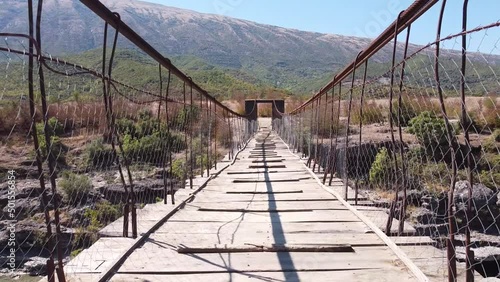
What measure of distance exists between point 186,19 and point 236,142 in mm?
143201

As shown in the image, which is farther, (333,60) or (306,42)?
(306,42)

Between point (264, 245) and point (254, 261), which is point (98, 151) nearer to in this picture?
point (264, 245)

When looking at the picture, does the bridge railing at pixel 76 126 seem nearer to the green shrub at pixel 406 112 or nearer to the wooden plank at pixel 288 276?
the wooden plank at pixel 288 276

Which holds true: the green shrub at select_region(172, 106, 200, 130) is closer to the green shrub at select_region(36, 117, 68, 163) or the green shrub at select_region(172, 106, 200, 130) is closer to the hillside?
the green shrub at select_region(36, 117, 68, 163)

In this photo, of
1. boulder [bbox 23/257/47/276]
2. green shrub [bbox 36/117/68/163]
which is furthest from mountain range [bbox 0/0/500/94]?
green shrub [bbox 36/117/68/163]

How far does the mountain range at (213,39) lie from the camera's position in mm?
100125

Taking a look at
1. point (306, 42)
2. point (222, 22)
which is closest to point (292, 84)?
point (306, 42)

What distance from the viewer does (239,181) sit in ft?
15.9

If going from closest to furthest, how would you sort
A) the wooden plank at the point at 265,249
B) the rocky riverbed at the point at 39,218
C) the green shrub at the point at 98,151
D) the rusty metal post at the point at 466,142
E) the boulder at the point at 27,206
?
the rusty metal post at the point at 466,142
the wooden plank at the point at 265,249
the green shrub at the point at 98,151
the boulder at the point at 27,206
the rocky riverbed at the point at 39,218

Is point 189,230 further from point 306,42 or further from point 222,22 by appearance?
point 222,22

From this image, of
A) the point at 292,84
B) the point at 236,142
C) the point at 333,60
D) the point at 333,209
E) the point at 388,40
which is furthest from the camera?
the point at 333,60

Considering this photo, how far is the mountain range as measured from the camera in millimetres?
100125

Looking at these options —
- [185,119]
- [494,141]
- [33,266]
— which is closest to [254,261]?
[494,141]

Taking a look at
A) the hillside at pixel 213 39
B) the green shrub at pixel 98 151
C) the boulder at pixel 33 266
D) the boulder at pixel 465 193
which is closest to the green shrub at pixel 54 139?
the green shrub at pixel 98 151
